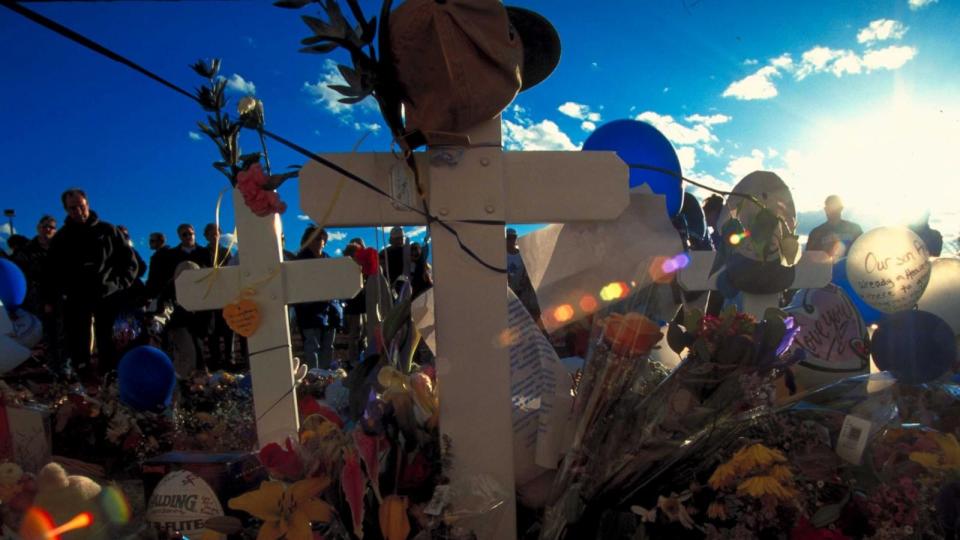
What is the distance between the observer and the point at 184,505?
65.4 inches

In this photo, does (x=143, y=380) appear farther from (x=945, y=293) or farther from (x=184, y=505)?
(x=945, y=293)

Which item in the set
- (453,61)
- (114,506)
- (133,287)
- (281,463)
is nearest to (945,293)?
(453,61)

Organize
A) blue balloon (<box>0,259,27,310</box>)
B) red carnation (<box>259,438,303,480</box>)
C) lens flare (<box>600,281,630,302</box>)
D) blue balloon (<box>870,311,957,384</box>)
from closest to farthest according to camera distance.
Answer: red carnation (<box>259,438,303,480</box>)
lens flare (<box>600,281,630,302</box>)
blue balloon (<box>870,311,957,384</box>)
blue balloon (<box>0,259,27,310</box>)

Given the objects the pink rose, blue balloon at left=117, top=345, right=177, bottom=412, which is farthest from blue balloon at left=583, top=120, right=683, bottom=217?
blue balloon at left=117, top=345, right=177, bottom=412

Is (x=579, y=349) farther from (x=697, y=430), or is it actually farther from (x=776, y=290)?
(x=697, y=430)

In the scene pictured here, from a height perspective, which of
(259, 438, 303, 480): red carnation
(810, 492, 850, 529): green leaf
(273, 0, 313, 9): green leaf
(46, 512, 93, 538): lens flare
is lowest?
(810, 492, 850, 529): green leaf

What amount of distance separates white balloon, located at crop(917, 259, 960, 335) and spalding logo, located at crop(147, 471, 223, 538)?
9.73 feet

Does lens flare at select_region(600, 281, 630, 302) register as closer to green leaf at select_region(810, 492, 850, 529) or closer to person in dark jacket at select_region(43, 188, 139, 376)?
green leaf at select_region(810, 492, 850, 529)

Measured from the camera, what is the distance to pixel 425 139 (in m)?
1.49

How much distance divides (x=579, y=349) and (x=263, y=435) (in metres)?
2.17

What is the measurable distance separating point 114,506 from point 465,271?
1291 mm

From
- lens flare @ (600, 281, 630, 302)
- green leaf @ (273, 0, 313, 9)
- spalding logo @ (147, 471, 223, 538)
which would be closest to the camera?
green leaf @ (273, 0, 313, 9)

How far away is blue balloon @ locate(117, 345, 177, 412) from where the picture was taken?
3088 mm

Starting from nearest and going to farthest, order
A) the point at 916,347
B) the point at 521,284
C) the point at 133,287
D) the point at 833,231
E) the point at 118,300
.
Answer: the point at 916,347
the point at 833,231
the point at 118,300
the point at 133,287
the point at 521,284
